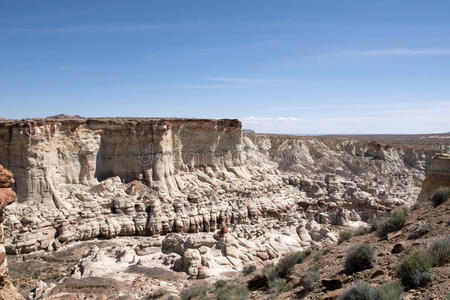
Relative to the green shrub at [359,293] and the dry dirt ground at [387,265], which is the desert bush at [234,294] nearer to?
the dry dirt ground at [387,265]

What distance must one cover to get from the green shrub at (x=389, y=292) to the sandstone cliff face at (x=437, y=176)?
36.2 feet

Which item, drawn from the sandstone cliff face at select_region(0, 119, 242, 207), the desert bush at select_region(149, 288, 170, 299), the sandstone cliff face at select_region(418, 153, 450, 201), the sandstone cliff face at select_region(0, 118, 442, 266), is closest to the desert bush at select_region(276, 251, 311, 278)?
the desert bush at select_region(149, 288, 170, 299)

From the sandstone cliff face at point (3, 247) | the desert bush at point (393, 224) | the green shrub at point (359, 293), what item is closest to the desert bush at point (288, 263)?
the desert bush at point (393, 224)

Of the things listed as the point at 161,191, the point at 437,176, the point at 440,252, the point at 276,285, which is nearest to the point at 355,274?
the point at 440,252

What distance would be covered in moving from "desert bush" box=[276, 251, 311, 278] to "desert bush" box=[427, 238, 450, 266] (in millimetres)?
4753

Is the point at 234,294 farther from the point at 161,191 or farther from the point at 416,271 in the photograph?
the point at 161,191

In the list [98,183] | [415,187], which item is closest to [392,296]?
[98,183]

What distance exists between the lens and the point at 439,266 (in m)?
7.02

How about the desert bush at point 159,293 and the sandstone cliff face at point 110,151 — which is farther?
the sandstone cliff face at point 110,151

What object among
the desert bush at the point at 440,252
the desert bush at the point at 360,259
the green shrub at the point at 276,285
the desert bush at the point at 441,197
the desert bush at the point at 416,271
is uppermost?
the desert bush at the point at 441,197

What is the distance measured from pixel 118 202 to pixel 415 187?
4080cm

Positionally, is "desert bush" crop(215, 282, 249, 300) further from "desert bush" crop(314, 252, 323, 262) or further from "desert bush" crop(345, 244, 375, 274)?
"desert bush" crop(345, 244, 375, 274)

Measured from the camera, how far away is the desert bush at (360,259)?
A: 856 cm

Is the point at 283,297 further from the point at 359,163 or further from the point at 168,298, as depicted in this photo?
the point at 359,163
